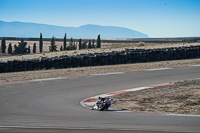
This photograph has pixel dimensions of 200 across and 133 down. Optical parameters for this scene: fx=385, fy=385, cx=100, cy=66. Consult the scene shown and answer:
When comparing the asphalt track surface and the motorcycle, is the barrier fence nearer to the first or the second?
the asphalt track surface

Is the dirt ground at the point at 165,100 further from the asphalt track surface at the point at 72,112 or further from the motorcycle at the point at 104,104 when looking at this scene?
the asphalt track surface at the point at 72,112

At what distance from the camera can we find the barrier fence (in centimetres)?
2528

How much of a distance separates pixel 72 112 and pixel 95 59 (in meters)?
17.7

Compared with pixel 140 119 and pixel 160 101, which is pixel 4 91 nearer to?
pixel 160 101

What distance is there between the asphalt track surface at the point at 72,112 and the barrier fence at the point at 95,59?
655 cm

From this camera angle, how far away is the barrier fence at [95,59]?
82.9ft

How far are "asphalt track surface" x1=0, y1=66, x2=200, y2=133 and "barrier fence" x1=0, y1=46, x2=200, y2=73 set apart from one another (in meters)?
6.55

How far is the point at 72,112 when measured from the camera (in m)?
11.0

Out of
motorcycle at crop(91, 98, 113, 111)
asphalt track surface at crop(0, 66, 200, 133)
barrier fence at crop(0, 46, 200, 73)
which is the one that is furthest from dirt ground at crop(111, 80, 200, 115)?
barrier fence at crop(0, 46, 200, 73)

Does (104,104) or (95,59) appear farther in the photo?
(95,59)

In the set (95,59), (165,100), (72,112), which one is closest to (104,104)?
(72,112)

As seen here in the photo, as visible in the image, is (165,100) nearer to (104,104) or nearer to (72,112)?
(104,104)

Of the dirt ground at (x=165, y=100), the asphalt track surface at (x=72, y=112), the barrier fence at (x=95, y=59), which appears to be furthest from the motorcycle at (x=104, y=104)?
the barrier fence at (x=95, y=59)

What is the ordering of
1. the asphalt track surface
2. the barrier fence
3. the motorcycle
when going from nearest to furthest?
the asphalt track surface → the motorcycle → the barrier fence
